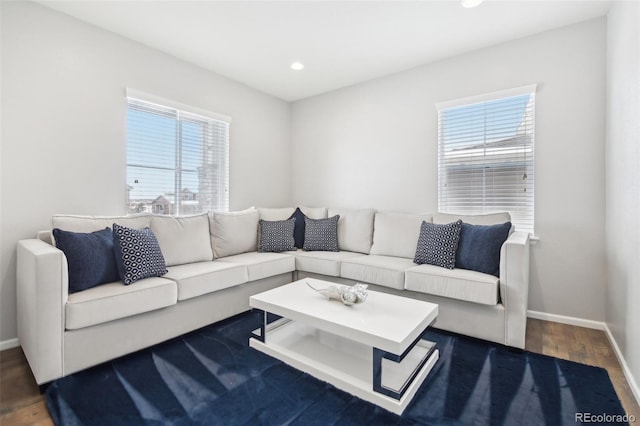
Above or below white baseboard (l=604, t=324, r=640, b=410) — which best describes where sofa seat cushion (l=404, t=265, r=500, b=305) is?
above

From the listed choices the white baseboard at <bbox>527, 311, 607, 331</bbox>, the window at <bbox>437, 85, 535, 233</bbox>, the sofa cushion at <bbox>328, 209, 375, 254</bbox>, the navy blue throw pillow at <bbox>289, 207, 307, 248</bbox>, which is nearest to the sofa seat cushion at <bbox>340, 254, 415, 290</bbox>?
the sofa cushion at <bbox>328, 209, 375, 254</bbox>

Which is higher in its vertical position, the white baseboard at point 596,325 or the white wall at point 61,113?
the white wall at point 61,113

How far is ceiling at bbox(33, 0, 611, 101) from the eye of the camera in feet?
8.12

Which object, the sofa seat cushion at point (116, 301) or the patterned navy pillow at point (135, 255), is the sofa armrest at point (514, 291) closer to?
the sofa seat cushion at point (116, 301)

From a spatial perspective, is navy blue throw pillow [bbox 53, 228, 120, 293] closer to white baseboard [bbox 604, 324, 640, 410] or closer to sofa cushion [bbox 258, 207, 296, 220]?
sofa cushion [bbox 258, 207, 296, 220]

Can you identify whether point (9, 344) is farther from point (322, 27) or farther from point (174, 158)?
point (322, 27)

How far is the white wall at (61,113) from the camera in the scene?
232 centimetres

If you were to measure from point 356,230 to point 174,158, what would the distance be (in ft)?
7.26

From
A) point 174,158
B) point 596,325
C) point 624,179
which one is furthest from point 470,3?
point 174,158

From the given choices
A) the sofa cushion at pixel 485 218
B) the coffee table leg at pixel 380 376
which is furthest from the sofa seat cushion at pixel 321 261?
the coffee table leg at pixel 380 376

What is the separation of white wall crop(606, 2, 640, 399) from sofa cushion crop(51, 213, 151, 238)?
3556 millimetres

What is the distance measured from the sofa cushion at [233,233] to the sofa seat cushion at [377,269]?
116cm

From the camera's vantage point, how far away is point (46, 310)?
5.76ft
